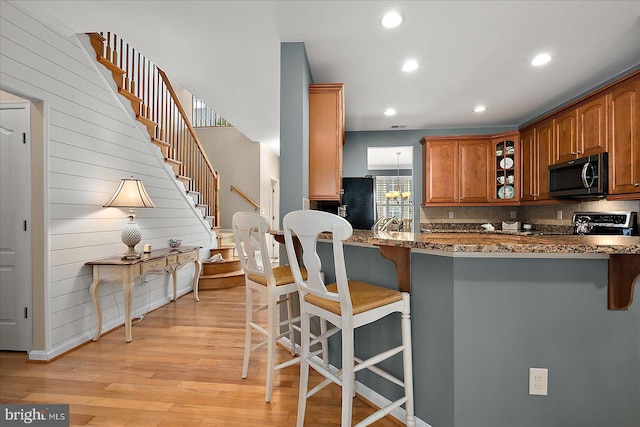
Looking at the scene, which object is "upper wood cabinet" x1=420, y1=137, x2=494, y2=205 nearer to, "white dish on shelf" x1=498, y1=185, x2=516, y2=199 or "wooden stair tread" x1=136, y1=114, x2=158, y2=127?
"white dish on shelf" x1=498, y1=185, x2=516, y2=199

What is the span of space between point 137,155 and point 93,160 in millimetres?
631

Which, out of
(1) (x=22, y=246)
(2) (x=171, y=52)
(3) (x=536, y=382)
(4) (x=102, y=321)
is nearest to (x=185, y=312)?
(4) (x=102, y=321)

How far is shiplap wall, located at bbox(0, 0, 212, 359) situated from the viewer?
2301 millimetres

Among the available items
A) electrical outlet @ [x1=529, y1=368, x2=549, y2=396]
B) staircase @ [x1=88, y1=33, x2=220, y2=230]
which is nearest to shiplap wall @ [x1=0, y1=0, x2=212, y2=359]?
staircase @ [x1=88, y1=33, x2=220, y2=230]

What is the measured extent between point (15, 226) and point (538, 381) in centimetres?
359

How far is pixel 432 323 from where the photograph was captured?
1550 millimetres

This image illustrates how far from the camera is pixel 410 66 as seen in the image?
121 inches

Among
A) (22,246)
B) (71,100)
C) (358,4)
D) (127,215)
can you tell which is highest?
(358,4)

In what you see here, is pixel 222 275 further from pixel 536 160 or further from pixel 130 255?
pixel 536 160

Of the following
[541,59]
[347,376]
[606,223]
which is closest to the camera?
[347,376]

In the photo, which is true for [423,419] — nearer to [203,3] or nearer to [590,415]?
[590,415]

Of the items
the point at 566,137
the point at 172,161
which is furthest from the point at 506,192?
the point at 172,161

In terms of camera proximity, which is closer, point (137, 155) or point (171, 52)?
point (171, 52)

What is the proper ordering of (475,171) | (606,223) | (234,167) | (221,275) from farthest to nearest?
(234,167), (475,171), (221,275), (606,223)
